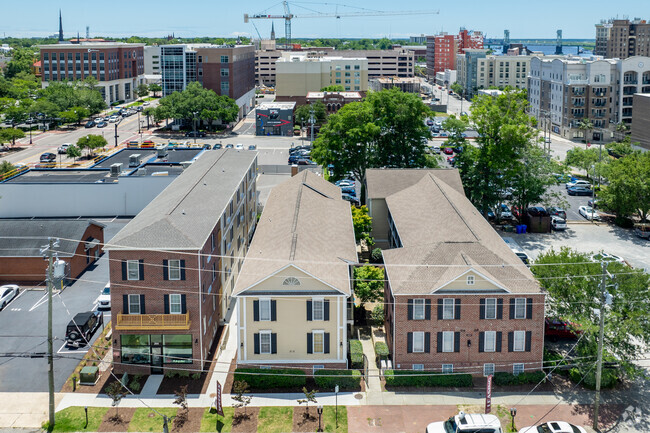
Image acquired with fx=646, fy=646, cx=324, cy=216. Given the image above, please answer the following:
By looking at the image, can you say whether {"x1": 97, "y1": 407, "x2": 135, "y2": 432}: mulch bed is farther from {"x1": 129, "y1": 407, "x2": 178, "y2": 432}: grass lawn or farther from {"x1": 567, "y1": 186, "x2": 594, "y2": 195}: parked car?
{"x1": 567, "y1": 186, "x2": 594, "y2": 195}: parked car

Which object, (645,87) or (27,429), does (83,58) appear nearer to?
(645,87)

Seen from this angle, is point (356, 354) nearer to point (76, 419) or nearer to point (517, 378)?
point (517, 378)

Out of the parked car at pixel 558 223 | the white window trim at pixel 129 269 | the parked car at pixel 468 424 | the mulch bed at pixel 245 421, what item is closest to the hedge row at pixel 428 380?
the parked car at pixel 468 424

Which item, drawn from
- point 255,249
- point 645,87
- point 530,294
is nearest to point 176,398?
point 255,249

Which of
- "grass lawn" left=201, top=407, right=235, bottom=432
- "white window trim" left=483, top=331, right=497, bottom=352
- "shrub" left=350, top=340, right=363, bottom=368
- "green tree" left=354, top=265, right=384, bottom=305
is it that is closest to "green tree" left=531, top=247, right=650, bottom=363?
"white window trim" left=483, top=331, right=497, bottom=352

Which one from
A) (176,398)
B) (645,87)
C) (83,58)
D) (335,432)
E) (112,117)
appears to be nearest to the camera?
(335,432)
